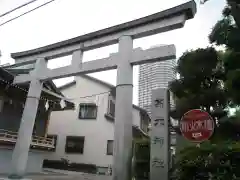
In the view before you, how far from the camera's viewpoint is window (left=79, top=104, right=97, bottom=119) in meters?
Result: 23.2

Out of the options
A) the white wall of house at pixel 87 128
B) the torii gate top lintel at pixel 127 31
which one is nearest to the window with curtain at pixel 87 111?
the white wall of house at pixel 87 128

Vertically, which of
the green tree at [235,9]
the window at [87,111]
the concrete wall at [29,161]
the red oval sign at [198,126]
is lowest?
the concrete wall at [29,161]

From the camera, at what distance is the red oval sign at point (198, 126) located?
18.8 feet

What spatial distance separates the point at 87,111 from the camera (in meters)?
23.6

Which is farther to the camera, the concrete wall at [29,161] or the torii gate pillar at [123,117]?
the concrete wall at [29,161]

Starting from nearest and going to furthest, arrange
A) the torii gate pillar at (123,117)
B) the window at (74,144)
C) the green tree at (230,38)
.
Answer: the green tree at (230,38)
the torii gate pillar at (123,117)
the window at (74,144)

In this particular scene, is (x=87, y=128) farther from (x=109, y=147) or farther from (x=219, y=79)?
(x=219, y=79)

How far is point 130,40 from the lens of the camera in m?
11.5

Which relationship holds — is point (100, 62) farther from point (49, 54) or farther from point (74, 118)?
point (74, 118)

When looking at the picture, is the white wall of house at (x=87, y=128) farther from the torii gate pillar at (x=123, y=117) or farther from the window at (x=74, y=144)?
the torii gate pillar at (x=123, y=117)

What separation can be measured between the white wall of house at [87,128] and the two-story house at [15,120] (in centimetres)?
381

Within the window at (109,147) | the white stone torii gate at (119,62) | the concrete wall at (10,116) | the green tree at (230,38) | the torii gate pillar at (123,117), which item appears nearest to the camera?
the green tree at (230,38)

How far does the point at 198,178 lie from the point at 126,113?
13.5 feet

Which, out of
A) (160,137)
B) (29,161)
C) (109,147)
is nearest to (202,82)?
(160,137)
